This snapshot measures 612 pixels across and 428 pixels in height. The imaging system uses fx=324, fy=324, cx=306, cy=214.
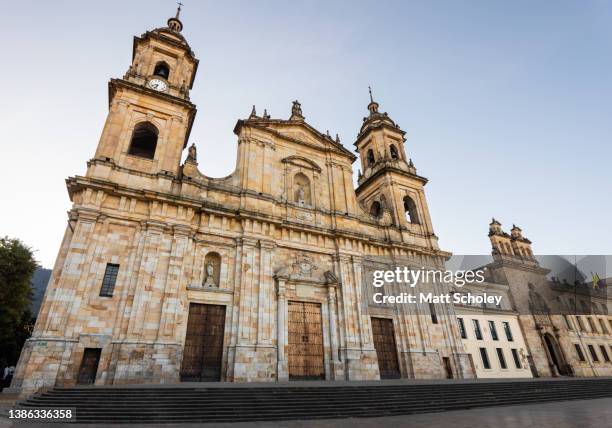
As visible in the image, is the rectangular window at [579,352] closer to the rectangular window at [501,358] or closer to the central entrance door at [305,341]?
the rectangular window at [501,358]

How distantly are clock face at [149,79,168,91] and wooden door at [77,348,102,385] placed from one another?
15.1 metres

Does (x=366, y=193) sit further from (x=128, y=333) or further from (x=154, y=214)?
(x=128, y=333)

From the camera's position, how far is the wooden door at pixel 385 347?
62.7 feet

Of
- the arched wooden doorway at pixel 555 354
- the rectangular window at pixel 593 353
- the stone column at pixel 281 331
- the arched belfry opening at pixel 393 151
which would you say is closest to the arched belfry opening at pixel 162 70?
the stone column at pixel 281 331

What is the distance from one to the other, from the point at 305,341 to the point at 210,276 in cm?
621

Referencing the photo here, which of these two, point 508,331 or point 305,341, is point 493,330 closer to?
point 508,331

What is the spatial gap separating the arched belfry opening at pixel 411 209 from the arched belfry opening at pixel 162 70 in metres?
20.4

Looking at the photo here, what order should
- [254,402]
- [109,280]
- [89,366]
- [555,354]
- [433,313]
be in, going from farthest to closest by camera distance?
[555,354] → [433,313] → [109,280] → [89,366] → [254,402]

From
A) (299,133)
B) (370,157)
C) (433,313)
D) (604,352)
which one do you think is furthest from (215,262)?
(604,352)

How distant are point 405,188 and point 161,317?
67.7 ft

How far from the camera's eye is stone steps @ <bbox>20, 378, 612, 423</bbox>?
8.72 metres

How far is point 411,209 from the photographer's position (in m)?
27.3

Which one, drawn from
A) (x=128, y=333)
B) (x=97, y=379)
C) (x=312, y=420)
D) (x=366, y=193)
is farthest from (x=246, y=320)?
(x=366, y=193)

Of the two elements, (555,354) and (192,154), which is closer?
(192,154)
